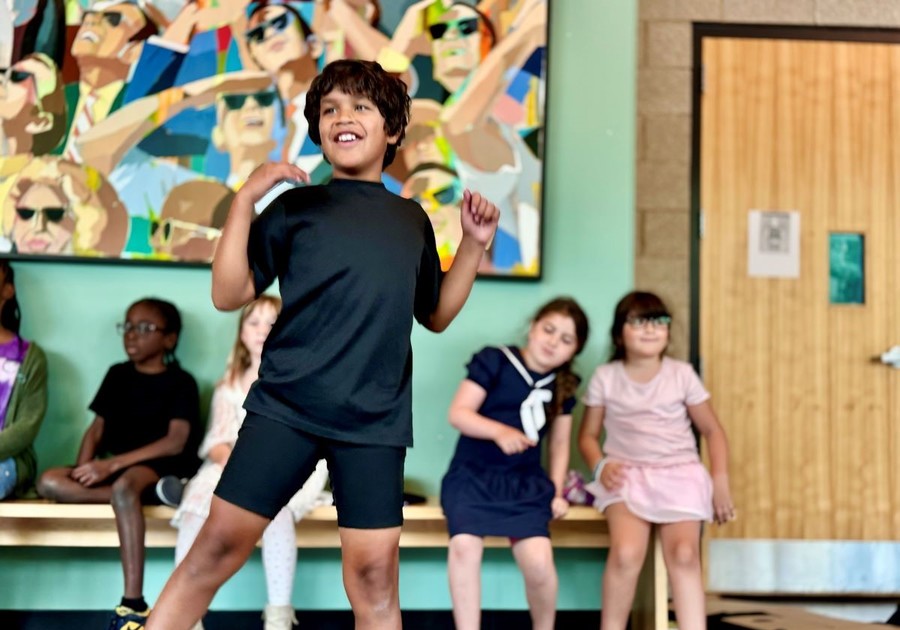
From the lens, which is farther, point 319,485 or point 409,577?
point 409,577

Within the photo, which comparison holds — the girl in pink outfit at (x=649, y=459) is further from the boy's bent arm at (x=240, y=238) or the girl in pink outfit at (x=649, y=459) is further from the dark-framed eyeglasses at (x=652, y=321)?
the boy's bent arm at (x=240, y=238)

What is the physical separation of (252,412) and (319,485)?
3.36 feet

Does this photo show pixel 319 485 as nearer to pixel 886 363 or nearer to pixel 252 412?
pixel 252 412

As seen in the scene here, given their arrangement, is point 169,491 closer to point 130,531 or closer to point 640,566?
point 130,531

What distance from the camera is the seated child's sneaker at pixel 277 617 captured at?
93.0 inches

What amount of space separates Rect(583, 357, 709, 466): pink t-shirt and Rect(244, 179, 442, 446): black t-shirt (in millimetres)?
1178

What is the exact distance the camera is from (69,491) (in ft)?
7.90

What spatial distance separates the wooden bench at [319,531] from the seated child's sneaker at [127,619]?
9.4 inches

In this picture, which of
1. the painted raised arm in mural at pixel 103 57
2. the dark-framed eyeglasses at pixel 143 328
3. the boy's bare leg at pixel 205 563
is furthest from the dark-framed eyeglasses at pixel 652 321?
the painted raised arm in mural at pixel 103 57

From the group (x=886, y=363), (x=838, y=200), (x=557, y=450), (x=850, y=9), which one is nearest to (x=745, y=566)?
(x=886, y=363)

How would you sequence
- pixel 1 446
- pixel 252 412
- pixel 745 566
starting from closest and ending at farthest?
pixel 252 412 < pixel 1 446 < pixel 745 566

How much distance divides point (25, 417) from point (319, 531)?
0.82 m

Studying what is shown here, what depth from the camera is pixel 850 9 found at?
341 cm

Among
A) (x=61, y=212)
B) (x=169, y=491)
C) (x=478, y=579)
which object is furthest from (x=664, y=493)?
(x=61, y=212)
